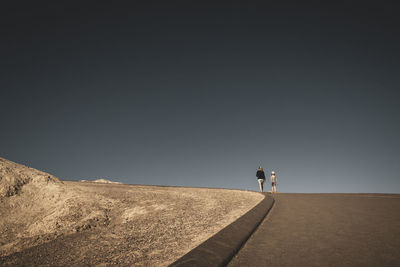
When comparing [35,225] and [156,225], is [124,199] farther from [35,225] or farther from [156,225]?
[156,225]

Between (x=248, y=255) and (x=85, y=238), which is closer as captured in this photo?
(x=248, y=255)

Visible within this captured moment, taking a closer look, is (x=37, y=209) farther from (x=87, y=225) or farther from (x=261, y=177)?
(x=261, y=177)

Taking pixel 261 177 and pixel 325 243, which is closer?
pixel 325 243

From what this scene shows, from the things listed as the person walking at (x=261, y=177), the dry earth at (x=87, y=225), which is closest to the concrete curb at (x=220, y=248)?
the dry earth at (x=87, y=225)

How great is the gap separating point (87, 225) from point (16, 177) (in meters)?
4.66

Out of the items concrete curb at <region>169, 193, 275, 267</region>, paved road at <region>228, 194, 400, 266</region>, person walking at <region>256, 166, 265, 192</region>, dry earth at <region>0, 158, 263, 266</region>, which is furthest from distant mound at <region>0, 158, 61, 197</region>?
person walking at <region>256, 166, 265, 192</region>

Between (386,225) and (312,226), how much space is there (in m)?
→ 1.18

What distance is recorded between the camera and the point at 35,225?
18.8 feet

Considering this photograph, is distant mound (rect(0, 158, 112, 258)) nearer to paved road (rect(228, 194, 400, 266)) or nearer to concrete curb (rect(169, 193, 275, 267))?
concrete curb (rect(169, 193, 275, 267))

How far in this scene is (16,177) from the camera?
310 inches

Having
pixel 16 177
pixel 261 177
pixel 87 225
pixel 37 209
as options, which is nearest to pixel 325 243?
pixel 87 225

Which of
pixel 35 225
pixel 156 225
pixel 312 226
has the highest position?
pixel 312 226

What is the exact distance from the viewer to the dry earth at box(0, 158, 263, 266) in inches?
124

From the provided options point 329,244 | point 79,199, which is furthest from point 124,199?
point 329,244
